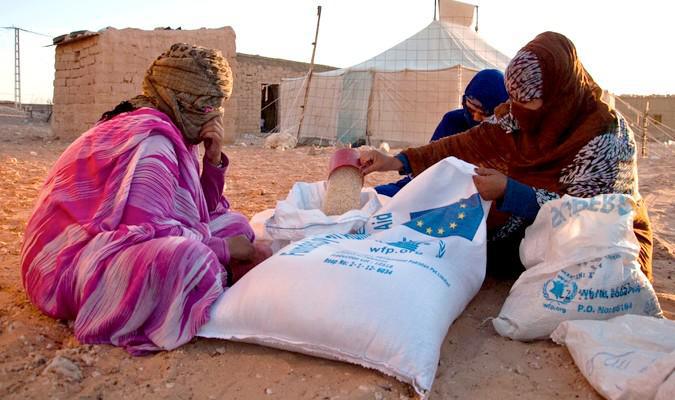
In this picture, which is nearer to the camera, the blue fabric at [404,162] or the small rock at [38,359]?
the small rock at [38,359]

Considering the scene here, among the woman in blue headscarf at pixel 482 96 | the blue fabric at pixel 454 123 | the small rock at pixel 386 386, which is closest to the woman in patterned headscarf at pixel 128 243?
the small rock at pixel 386 386

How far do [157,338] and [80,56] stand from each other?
9.93 metres

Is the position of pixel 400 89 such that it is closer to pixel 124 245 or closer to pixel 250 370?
pixel 124 245

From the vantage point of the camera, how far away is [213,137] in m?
2.15

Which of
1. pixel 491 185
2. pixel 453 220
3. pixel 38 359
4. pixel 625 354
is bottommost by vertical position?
pixel 38 359

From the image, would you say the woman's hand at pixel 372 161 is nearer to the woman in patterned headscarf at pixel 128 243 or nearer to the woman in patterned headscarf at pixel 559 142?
the woman in patterned headscarf at pixel 559 142

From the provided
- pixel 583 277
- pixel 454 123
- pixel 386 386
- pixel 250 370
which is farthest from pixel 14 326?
pixel 454 123

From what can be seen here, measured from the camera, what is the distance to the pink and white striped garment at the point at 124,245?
1627 millimetres

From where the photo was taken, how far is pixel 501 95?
9.89 feet

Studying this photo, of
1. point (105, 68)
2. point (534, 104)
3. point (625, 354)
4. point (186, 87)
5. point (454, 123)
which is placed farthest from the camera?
point (105, 68)

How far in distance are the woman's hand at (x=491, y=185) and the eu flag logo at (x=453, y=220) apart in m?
0.03

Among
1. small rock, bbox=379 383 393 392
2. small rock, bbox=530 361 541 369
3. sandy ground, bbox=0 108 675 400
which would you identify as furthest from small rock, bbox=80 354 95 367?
small rock, bbox=530 361 541 369

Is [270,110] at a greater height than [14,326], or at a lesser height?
greater

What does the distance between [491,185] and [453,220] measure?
176 millimetres
